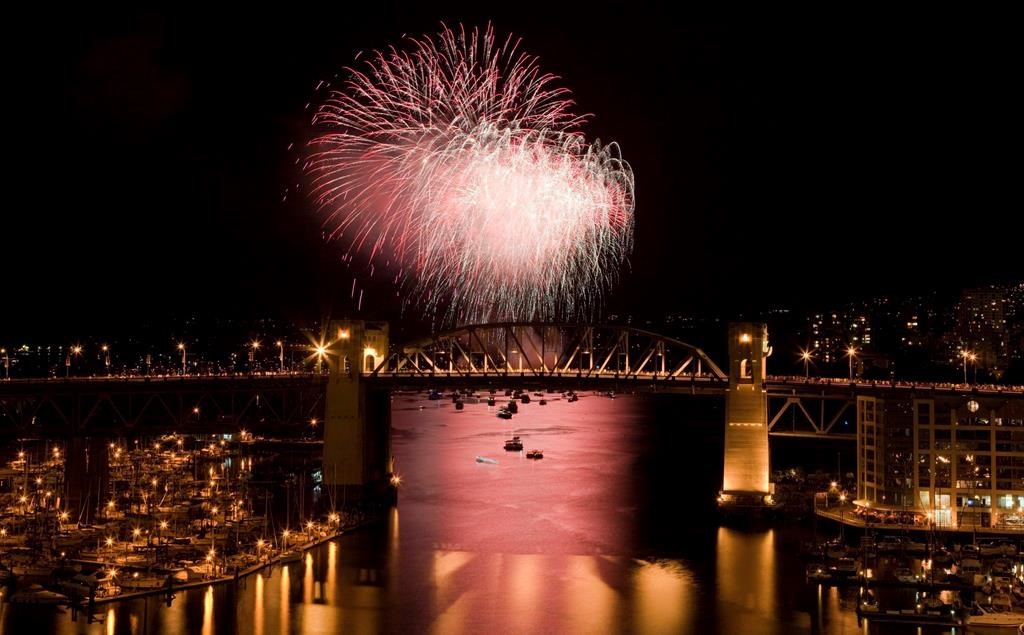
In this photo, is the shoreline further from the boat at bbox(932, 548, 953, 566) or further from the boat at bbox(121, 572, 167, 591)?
the boat at bbox(932, 548, 953, 566)

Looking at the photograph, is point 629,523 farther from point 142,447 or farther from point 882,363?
point 882,363

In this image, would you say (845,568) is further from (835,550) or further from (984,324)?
(984,324)

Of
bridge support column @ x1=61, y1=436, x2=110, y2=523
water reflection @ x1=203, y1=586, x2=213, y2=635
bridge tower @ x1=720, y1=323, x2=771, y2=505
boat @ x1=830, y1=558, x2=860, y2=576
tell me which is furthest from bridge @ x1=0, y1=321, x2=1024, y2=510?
water reflection @ x1=203, y1=586, x2=213, y2=635

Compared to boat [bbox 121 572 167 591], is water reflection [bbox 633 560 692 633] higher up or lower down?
lower down

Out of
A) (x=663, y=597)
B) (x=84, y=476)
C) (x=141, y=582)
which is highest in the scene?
(x=84, y=476)

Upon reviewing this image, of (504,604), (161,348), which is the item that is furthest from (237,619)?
(161,348)

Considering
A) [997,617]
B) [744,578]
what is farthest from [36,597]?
[997,617]

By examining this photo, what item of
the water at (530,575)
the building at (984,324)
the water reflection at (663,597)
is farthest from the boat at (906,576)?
the building at (984,324)

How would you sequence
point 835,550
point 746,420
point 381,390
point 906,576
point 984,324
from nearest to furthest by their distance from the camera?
point 906,576 → point 835,550 → point 746,420 → point 381,390 → point 984,324
